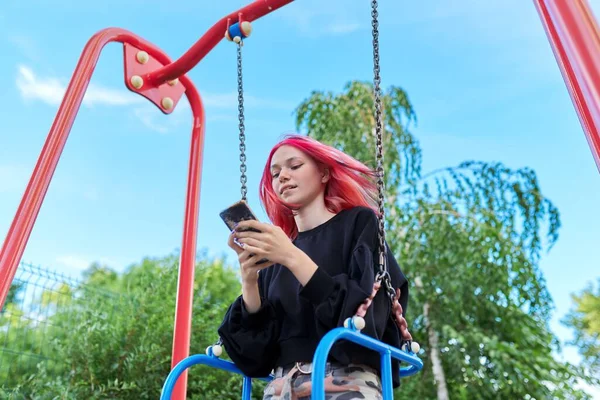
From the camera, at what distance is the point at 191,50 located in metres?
2.43

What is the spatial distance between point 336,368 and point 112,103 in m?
9.99

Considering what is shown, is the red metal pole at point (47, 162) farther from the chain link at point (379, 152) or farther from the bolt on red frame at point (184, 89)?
the chain link at point (379, 152)

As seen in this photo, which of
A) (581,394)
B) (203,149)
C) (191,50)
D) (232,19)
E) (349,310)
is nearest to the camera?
(349,310)

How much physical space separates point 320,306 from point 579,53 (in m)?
0.72

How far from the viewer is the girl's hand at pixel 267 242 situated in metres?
1.35

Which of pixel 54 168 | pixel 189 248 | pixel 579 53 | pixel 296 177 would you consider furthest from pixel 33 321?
pixel 579 53

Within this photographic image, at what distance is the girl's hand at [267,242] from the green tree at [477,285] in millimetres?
3234

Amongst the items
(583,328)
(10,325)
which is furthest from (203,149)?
(583,328)

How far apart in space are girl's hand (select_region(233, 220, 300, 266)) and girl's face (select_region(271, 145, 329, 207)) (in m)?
0.21

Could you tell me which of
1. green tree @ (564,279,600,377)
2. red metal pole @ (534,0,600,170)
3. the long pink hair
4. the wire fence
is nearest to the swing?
the long pink hair

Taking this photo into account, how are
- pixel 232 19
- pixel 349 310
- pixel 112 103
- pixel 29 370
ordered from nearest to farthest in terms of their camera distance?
pixel 349 310 → pixel 232 19 → pixel 29 370 → pixel 112 103

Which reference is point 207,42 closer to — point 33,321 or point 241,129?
point 241,129

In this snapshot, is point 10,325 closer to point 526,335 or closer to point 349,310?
point 349,310

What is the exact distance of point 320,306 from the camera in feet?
4.37
